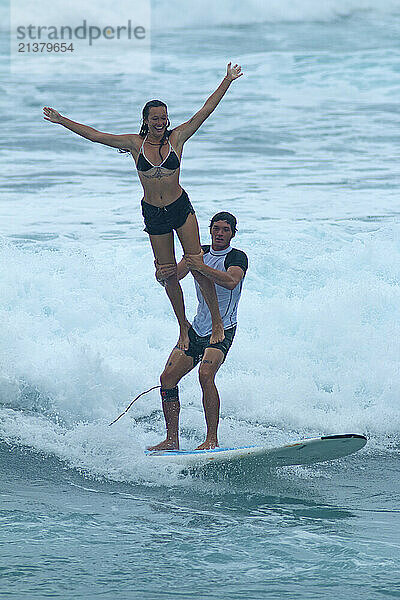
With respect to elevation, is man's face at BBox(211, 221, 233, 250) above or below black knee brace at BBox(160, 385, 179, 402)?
above

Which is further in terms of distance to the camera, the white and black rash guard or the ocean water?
the white and black rash guard

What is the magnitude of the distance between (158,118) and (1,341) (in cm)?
341

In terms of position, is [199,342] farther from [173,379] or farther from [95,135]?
[95,135]

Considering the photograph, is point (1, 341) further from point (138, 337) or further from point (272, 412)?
point (272, 412)

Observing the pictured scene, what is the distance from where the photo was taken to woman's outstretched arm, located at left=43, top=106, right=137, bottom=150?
588cm

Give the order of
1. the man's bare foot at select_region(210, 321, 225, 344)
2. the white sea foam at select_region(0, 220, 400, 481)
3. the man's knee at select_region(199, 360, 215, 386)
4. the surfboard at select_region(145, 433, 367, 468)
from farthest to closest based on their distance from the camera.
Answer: the white sea foam at select_region(0, 220, 400, 481)
the man's bare foot at select_region(210, 321, 225, 344)
the man's knee at select_region(199, 360, 215, 386)
the surfboard at select_region(145, 433, 367, 468)

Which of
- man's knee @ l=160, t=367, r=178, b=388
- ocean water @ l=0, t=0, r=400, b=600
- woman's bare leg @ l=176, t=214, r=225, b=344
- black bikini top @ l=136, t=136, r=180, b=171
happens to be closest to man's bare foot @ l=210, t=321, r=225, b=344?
woman's bare leg @ l=176, t=214, r=225, b=344

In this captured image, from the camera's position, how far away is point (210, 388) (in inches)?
239

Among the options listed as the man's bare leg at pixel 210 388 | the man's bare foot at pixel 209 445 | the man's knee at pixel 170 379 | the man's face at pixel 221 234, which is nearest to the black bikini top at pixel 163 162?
the man's face at pixel 221 234

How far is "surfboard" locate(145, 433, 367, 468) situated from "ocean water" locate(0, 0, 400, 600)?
0.13m

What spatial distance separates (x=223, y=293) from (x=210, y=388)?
0.65 metres

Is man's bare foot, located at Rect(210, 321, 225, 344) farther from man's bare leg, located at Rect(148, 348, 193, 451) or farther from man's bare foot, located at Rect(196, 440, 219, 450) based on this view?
man's bare foot, located at Rect(196, 440, 219, 450)

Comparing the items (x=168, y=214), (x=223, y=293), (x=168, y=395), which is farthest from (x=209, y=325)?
(x=168, y=214)

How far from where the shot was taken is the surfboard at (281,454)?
5.80m
